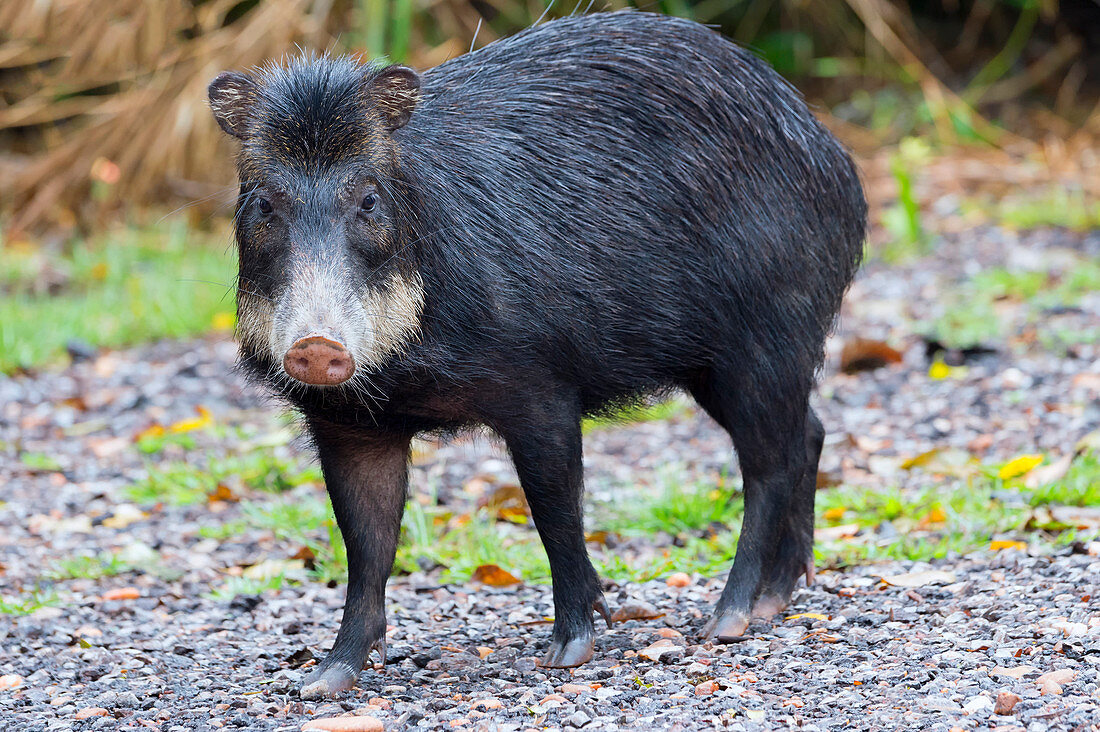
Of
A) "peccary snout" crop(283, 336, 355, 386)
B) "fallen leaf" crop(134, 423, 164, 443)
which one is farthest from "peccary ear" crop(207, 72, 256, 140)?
"fallen leaf" crop(134, 423, 164, 443)

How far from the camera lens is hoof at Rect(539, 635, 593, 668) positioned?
3.18m

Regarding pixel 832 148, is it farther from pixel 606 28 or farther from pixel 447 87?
pixel 447 87

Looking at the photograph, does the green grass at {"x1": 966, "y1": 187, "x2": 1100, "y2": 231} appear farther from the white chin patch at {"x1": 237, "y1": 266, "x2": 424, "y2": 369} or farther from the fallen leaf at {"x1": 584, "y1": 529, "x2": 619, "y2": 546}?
the white chin patch at {"x1": 237, "y1": 266, "x2": 424, "y2": 369}

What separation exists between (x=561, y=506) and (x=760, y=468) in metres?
0.63

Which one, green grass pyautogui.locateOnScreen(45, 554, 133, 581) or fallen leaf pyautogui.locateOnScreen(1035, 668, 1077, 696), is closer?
fallen leaf pyautogui.locateOnScreen(1035, 668, 1077, 696)

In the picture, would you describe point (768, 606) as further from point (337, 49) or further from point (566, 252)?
point (337, 49)

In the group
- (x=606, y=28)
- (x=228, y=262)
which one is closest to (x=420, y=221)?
(x=606, y=28)

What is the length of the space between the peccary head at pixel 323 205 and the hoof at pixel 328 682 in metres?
0.74

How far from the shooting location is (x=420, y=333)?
3039mm

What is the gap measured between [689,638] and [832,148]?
1.43 metres

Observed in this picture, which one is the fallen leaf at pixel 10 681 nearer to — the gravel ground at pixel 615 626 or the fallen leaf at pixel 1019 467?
the gravel ground at pixel 615 626

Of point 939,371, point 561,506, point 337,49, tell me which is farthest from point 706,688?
point 337,49

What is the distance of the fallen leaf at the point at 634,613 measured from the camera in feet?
11.7

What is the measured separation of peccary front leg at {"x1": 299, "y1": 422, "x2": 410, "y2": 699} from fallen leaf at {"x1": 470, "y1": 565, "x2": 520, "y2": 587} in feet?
2.07
